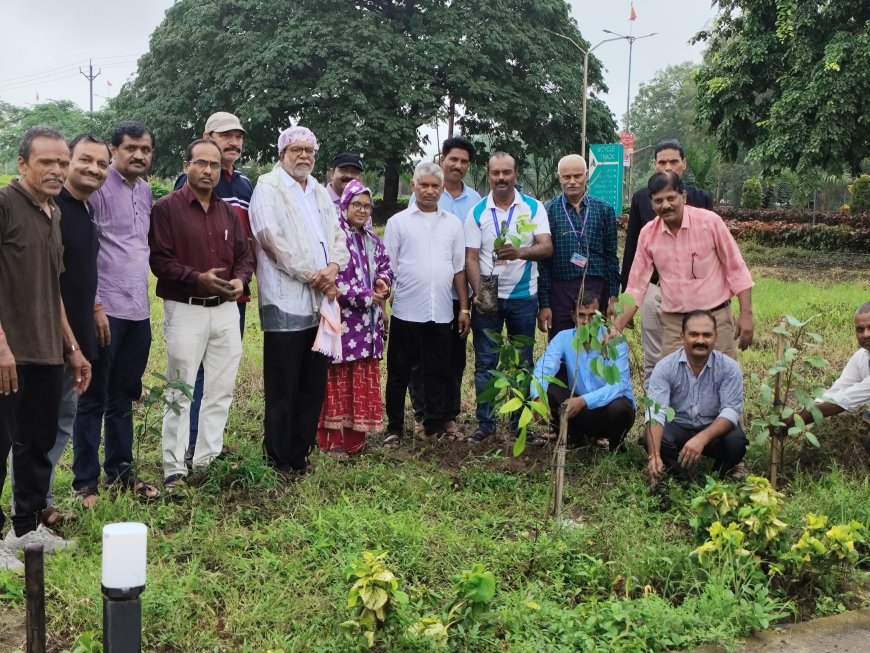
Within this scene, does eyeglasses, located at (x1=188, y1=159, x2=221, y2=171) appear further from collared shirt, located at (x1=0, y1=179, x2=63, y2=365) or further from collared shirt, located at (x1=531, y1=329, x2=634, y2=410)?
collared shirt, located at (x1=531, y1=329, x2=634, y2=410)

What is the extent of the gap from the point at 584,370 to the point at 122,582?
353 cm

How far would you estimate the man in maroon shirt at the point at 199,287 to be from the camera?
13.9ft

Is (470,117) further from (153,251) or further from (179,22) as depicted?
(153,251)

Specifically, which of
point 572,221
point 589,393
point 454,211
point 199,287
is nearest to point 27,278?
point 199,287

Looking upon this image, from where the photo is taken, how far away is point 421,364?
547 centimetres

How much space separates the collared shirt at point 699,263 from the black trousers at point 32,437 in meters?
3.05

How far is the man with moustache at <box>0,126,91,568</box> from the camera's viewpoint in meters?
3.34

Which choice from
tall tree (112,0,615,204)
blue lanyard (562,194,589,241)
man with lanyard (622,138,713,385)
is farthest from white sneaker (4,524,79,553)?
tall tree (112,0,615,204)

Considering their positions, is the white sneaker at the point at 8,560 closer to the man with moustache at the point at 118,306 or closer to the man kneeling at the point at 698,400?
the man with moustache at the point at 118,306

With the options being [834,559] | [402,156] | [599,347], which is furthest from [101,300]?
[402,156]

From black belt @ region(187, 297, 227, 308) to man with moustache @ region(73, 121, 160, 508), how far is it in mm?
223

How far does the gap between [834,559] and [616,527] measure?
91 centimetres

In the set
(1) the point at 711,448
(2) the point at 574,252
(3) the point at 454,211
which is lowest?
(1) the point at 711,448

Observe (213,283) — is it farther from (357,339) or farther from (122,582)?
(122,582)
